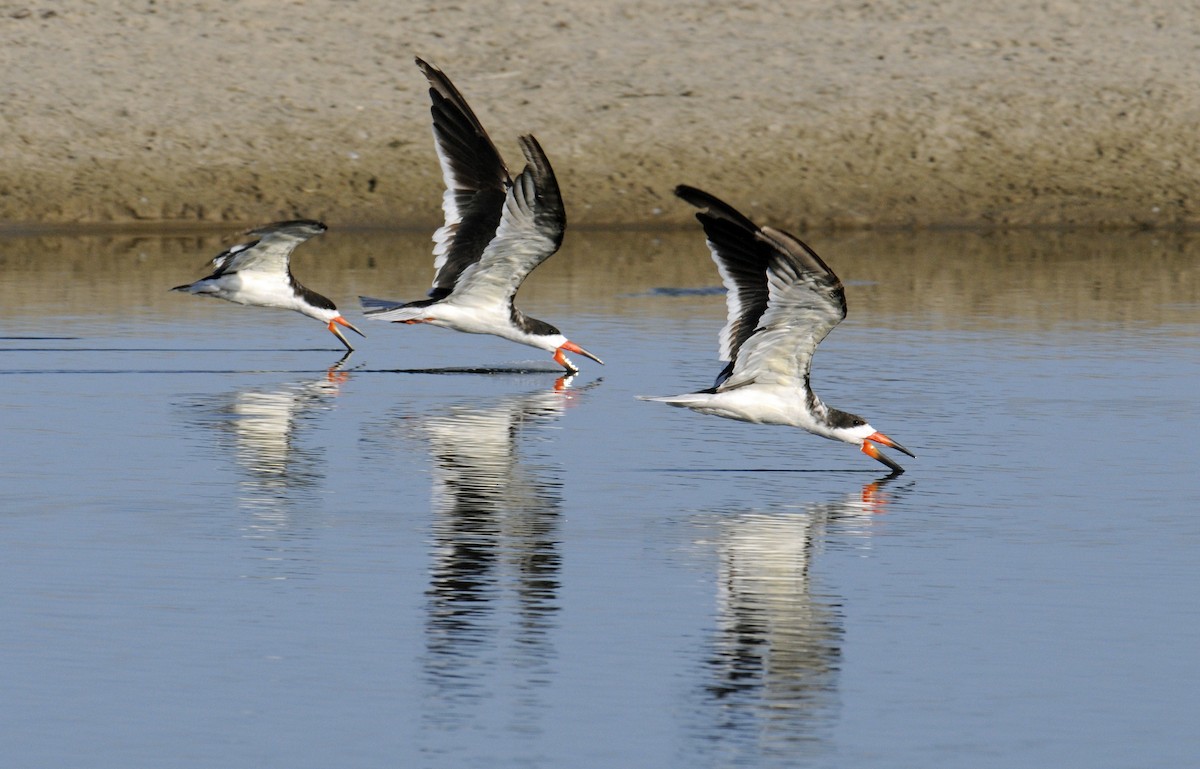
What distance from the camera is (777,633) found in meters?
9.10

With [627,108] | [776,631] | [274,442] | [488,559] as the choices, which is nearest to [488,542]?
[488,559]

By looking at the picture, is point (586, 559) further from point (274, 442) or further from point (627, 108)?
point (627, 108)

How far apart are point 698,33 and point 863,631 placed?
95.8 feet

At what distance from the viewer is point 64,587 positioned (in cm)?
972

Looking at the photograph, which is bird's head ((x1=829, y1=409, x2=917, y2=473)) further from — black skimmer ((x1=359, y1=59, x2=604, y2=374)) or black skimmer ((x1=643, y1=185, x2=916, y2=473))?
black skimmer ((x1=359, y1=59, x2=604, y2=374))

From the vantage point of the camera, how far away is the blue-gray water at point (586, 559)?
7844mm

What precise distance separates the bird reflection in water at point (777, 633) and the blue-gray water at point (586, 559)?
0.9 inches

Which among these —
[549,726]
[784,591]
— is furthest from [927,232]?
[549,726]

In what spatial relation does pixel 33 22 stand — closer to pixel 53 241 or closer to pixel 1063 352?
pixel 53 241

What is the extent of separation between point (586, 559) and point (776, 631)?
5.08 ft

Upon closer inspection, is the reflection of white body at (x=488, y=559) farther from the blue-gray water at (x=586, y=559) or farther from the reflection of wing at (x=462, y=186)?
the reflection of wing at (x=462, y=186)

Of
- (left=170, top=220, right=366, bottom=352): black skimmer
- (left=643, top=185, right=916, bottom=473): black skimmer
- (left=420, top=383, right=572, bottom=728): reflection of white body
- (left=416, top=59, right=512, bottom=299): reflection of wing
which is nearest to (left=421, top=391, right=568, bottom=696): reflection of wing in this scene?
(left=420, top=383, right=572, bottom=728): reflection of white body

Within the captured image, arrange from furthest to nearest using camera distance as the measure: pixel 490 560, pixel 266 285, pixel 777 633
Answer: pixel 266 285
pixel 490 560
pixel 777 633

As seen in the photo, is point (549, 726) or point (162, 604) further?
point (162, 604)
